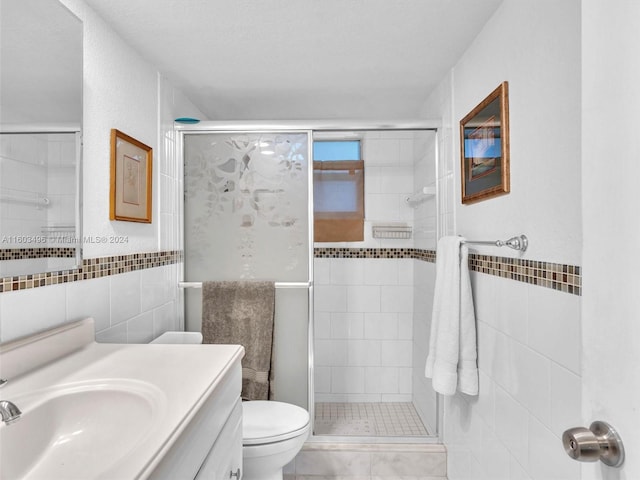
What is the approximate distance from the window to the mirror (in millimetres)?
1845

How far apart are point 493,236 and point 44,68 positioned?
1750 millimetres

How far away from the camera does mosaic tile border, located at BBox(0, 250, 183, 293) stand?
45.3 inches

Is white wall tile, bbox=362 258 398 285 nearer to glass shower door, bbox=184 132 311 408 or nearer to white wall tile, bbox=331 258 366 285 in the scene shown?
white wall tile, bbox=331 258 366 285

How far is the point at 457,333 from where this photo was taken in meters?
1.76

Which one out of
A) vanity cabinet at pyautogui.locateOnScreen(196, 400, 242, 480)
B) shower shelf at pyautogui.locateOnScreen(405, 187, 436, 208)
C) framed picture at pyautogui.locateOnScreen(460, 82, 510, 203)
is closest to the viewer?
vanity cabinet at pyautogui.locateOnScreen(196, 400, 242, 480)

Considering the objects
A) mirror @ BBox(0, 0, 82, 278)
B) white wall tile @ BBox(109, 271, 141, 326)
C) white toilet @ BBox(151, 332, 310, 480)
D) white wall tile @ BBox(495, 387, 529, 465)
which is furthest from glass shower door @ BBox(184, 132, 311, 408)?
white wall tile @ BBox(495, 387, 529, 465)

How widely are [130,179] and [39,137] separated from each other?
57 centimetres

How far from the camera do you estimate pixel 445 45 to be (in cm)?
182

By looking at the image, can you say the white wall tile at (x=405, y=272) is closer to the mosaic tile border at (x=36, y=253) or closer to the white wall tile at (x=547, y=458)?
the white wall tile at (x=547, y=458)

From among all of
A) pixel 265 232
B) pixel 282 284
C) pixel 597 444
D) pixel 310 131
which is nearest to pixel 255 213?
pixel 265 232

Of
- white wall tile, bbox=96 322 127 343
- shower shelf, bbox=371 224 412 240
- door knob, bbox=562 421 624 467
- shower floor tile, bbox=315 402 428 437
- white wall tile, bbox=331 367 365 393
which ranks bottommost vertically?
shower floor tile, bbox=315 402 428 437

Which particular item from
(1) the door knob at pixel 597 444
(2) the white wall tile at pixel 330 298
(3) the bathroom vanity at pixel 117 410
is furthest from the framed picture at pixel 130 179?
(1) the door knob at pixel 597 444

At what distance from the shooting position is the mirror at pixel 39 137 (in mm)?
1095

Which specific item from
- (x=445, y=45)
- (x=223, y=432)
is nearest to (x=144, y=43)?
(x=445, y=45)
